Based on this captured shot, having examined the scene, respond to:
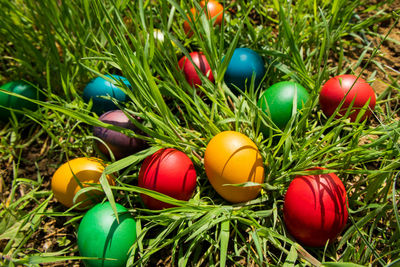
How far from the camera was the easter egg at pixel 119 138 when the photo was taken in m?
1.67

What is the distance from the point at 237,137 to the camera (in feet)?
4.82

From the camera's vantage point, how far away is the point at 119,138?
1.67 meters

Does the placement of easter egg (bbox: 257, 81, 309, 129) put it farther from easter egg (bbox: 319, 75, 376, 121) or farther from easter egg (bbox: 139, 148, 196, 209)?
easter egg (bbox: 139, 148, 196, 209)

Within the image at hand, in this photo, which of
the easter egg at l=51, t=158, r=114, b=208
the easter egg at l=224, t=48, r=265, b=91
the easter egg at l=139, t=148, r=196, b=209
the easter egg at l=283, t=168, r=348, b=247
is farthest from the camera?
the easter egg at l=224, t=48, r=265, b=91

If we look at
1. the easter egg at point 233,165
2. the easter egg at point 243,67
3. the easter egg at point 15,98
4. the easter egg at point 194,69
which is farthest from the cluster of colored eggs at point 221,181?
the easter egg at point 15,98

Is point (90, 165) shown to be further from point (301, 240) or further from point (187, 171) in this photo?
point (301, 240)

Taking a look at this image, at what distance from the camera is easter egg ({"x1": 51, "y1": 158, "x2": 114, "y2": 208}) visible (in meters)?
1.60

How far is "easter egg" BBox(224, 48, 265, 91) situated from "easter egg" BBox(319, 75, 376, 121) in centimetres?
36

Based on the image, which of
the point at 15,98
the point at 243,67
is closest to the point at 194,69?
the point at 243,67

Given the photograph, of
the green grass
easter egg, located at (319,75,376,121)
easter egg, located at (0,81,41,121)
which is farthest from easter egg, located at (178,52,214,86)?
easter egg, located at (0,81,41,121)

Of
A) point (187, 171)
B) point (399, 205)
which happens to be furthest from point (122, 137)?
point (399, 205)

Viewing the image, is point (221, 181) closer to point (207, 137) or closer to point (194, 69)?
point (207, 137)

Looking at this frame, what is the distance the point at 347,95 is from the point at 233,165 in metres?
0.70

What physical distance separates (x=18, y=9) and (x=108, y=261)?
6.06ft
